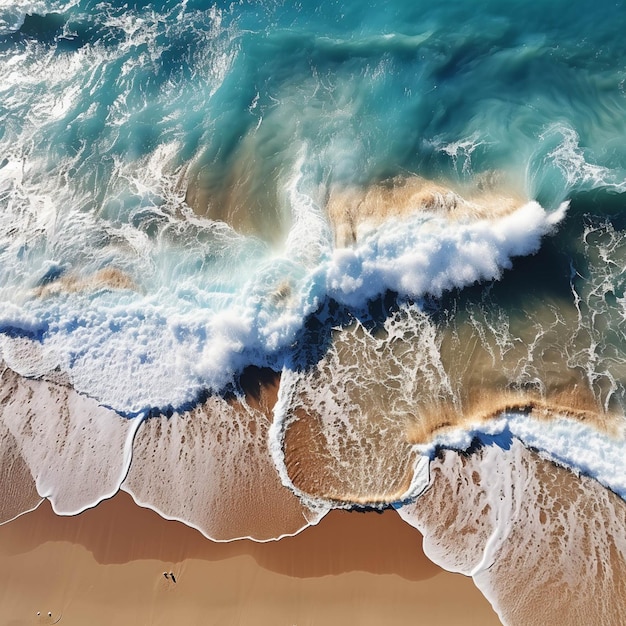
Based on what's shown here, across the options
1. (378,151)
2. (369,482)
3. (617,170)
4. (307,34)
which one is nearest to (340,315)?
(369,482)

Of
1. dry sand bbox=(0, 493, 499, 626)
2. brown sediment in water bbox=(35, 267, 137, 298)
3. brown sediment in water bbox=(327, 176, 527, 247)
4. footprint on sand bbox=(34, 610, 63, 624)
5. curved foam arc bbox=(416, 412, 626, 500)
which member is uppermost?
brown sediment in water bbox=(327, 176, 527, 247)

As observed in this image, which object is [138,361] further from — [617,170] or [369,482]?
[617,170]

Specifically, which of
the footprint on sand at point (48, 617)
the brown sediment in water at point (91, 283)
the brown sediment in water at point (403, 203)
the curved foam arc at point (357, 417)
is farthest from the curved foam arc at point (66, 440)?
the brown sediment in water at point (403, 203)

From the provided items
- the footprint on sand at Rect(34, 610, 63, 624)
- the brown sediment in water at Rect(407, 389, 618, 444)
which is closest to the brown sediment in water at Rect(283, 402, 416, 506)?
the brown sediment in water at Rect(407, 389, 618, 444)

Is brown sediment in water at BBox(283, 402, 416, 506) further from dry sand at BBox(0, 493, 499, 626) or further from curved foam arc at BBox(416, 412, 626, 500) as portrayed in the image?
curved foam arc at BBox(416, 412, 626, 500)

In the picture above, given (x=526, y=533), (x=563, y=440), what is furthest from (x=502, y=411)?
(x=526, y=533)

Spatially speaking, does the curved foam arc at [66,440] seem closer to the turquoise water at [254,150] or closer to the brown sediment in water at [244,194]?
the turquoise water at [254,150]
